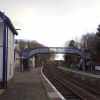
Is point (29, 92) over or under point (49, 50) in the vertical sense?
under

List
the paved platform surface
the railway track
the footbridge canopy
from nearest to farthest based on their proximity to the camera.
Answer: the paved platform surface, the railway track, the footbridge canopy

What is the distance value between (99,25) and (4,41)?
75.4m

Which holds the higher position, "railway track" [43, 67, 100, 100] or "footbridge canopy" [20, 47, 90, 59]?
"footbridge canopy" [20, 47, 90, 59]

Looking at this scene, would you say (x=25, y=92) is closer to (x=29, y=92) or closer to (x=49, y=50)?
(x=29, y=92)

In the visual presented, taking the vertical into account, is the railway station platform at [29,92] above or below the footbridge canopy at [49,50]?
below

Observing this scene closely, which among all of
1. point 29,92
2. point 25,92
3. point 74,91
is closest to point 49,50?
point 74,91

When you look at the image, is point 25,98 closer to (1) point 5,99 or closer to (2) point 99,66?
(1) point 5,99

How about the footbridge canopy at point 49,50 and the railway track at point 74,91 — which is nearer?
the railway track at point 74,91

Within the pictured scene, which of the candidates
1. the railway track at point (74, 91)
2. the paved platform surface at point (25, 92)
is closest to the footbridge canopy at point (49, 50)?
the railway track at point (74, 91)

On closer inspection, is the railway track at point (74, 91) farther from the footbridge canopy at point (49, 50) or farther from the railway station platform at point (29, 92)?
the footbridge canopy at point (49, 50)

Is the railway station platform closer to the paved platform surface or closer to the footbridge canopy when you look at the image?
the paved platform surface

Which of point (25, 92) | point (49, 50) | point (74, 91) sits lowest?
point (74, 91)

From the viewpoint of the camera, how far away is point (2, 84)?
32.3 meters

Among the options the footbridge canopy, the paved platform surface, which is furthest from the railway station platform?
the footbridge canopy
